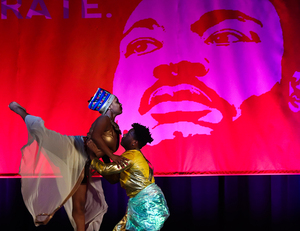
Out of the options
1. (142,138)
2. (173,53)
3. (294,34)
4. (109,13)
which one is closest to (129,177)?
(142,138)

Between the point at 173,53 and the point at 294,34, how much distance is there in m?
1.33

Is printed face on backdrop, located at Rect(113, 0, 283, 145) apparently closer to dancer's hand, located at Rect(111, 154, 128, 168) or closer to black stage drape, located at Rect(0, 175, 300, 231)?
black stage drape, located at Rect(0, 175, 300, 231)

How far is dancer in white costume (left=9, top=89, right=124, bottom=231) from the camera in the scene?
2.74 meters

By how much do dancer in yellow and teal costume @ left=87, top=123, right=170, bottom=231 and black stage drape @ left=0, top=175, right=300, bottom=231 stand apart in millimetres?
1162

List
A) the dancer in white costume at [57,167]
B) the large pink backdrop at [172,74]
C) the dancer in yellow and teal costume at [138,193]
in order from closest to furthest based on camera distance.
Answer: the dancer in yellow and teal costume at [138,193], the dancer in white costume at [57,167], the large pink backdrop at [172,74]

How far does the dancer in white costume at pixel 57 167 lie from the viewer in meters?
2.74

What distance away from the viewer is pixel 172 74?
367 centimetres

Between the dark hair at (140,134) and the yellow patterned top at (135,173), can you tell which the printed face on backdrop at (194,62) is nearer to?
the dark hair at (140,134)

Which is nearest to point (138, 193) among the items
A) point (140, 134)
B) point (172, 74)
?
point (140, 134)

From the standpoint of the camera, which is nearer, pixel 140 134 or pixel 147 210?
pixel 147 210

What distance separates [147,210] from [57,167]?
2.68 feet

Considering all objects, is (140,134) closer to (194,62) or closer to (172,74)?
(172,74)

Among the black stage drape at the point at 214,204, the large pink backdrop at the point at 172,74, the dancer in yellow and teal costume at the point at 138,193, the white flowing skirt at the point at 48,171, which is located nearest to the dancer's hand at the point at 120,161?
Result: the dancer in yellow and teal costume at the point at 138,193

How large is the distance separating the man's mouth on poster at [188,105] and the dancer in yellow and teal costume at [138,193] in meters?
0.94
